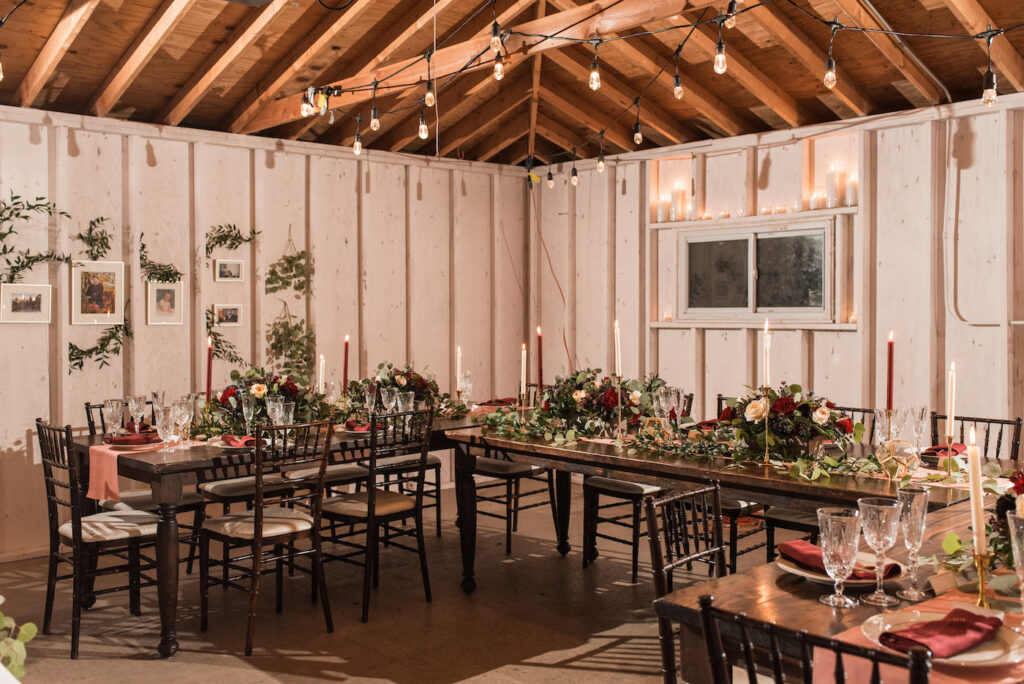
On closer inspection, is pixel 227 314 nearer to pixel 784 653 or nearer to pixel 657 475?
pixel 657 475

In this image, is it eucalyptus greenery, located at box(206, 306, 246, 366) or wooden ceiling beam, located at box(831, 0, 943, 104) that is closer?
wooden ceiling beam, located at box(831, 0, 943, 104)

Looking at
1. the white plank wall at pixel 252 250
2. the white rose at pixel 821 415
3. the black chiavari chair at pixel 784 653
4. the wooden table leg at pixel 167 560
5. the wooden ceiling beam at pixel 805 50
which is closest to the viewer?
the black chiavari chair at pixel 784 653

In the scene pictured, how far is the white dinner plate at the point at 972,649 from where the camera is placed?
167cm

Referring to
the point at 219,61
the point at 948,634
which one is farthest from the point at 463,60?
the point at 948,634

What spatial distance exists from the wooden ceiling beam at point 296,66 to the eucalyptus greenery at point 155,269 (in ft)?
3.64

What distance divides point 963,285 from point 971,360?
49cm

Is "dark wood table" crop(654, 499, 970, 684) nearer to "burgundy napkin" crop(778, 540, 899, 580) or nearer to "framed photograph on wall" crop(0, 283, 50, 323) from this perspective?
"burgundy napkin" crop(778, 540, 899, 580)

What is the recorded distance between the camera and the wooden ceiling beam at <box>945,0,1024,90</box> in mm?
4793

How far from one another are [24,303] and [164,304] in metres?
0.88

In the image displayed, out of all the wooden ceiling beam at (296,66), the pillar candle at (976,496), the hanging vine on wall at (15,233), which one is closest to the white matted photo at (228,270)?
the wooden ceiling beam at (296,66)

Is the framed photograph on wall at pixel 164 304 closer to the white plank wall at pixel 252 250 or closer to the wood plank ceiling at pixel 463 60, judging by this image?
the white plank wall at pixel 252 250

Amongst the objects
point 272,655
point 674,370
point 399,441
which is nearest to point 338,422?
point 399,441

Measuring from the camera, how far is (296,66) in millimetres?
5844

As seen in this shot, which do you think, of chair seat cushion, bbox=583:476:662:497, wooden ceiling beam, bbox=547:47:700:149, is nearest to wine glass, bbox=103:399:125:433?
chair seat cushion, bbox=583:476:662:497
